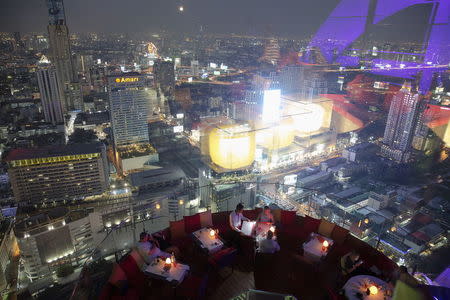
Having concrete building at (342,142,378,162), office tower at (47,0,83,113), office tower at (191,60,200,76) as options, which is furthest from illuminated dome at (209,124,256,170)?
office tower at (191,60,200,76)

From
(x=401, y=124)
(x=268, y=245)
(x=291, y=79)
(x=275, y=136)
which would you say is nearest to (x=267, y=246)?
(x=268, y=245)

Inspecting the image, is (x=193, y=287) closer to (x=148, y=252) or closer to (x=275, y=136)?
(x=148, y=252)

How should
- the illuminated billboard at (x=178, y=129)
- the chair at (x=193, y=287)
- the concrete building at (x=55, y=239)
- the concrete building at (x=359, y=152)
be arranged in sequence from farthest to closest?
the illuminated billboard at (x=178, y=129)
the concrete building at (x=359, y=152)
the concrete building at (x=55, y=239)
the chair at (x=193, y=287)

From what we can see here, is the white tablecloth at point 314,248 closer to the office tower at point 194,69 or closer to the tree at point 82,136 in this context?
the tree at point 82,136

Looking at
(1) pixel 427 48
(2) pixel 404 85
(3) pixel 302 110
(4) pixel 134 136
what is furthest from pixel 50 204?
(2) pixel 404 85

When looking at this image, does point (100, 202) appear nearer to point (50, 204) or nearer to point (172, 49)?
point (50, 204)

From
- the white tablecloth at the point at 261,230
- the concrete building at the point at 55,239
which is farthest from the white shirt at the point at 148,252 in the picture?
the concrete building at the point at 55,239

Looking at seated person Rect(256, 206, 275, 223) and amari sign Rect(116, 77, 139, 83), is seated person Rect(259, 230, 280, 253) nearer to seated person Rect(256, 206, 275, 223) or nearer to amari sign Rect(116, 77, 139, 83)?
seated person Rect(256, 206, 275, 223)
